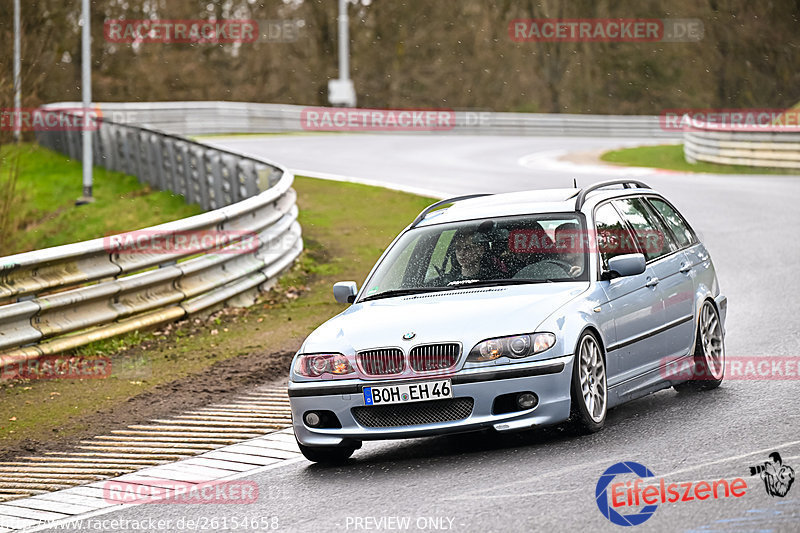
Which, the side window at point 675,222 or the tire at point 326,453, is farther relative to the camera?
the side window at point 675,222

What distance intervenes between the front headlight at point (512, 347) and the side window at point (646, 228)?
1.92 meters

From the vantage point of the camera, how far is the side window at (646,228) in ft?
30.1

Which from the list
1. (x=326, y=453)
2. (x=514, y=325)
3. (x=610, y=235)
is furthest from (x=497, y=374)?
(x=610, y=235)

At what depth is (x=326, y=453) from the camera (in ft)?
25.4

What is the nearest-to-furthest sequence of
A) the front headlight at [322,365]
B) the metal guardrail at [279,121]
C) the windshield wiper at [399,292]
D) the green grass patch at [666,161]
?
the front headlight at [322,365] → the windshield wiper at [399,292] → the green grass patch at [666,161] → the metal guardrail at [279,121]

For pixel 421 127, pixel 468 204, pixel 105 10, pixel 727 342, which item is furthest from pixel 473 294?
pixel 105 10

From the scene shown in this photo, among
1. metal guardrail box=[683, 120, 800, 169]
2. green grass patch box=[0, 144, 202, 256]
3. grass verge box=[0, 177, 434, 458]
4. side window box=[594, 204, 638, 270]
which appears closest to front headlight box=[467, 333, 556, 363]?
side window box=[594, 204, 638, 270]

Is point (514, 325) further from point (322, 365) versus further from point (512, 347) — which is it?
point (322, 365)

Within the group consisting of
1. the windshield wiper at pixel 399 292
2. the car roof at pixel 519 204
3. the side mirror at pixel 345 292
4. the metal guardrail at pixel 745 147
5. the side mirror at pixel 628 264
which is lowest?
the metal guardrail at pixel 745 147

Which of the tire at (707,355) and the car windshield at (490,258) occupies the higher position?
the car windshield at (490,258)

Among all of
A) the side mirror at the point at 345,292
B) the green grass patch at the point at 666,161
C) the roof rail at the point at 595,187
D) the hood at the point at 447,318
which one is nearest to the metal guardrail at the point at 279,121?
the green grass patch at the point at 666,161

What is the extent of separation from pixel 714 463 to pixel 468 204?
125 inches

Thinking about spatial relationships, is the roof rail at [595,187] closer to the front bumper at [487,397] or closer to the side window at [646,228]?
the side window at [646,228]

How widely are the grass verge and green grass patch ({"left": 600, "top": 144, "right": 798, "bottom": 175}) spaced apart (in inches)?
492
